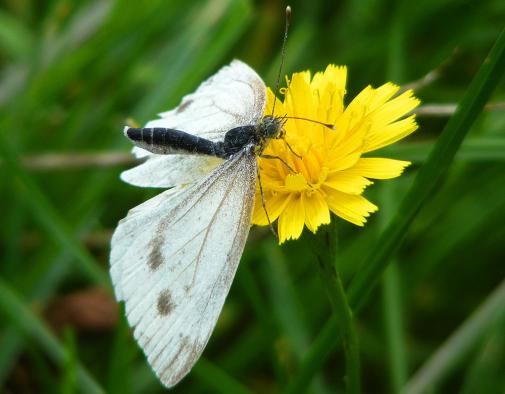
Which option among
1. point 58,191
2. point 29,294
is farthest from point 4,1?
point 29,294

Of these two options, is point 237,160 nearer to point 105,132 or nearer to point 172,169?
point 172,169

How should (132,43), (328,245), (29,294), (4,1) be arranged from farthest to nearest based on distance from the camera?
(4,1) → (132,43) → (29,294) → (328,245)

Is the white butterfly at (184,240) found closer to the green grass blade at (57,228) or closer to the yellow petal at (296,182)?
the yellow petal at (296,182)

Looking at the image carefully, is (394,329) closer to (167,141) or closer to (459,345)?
(459,345)

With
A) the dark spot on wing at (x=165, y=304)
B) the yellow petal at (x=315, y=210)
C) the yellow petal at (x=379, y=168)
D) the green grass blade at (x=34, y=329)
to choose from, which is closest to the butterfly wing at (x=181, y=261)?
the dark spot on wing at (x=165, y=304)

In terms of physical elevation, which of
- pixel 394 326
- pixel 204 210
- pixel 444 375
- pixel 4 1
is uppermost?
pixel 4 1

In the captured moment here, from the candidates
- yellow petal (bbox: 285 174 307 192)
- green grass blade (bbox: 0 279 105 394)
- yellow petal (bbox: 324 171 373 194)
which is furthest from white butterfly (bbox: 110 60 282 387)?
green grass blade (bbox: 0 279 105 394)

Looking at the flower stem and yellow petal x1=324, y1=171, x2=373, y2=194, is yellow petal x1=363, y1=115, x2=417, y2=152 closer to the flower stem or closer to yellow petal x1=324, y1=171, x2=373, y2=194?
yellow petal x1=324, y1=171, x2=373, y2=194
